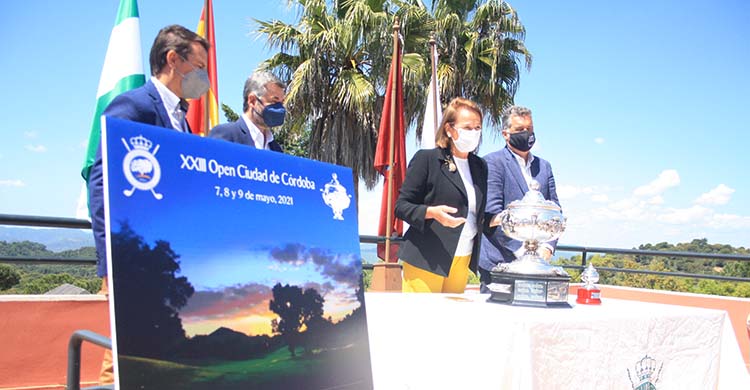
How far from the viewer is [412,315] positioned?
1637mm

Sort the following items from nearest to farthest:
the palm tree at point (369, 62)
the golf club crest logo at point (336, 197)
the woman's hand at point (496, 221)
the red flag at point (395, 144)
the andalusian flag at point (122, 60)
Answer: the golf club crest logo at point (336, 197) < the woman's hand at point (496, 221) < the andalusian flag at point (122, 60) < the red flag at point (395, 144) < the palm tree at point (369, 62)

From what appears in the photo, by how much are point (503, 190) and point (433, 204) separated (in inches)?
25.0

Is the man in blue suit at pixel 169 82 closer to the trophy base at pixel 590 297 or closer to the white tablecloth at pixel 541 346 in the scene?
the white tablecloth at pixel 541 346

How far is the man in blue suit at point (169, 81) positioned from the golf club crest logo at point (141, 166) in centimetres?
73

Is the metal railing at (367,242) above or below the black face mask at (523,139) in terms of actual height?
below

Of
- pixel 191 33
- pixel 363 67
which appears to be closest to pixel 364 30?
pixel 363 67

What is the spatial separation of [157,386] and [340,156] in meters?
13.3

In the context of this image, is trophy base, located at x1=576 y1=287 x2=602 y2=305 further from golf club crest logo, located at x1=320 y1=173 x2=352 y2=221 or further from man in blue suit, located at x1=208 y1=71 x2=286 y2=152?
man in blue suit, located at x1=208 y1=71 x2=286 y2=152

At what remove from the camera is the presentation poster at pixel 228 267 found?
86 centimetres

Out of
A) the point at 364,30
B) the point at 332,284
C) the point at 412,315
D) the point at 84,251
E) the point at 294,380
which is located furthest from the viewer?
the point at 364,30

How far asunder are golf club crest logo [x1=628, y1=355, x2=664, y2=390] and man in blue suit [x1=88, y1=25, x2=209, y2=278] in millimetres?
1661

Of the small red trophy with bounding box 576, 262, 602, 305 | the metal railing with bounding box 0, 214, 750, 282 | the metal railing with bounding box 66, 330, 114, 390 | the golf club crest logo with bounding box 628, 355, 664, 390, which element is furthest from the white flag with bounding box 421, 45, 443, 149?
the metal railing with bounding box 66, 330, 114, 390

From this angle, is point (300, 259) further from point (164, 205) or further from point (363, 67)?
point (363, 67)

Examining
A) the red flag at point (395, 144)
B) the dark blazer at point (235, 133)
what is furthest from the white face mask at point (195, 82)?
the red flag at point (395, 144)
